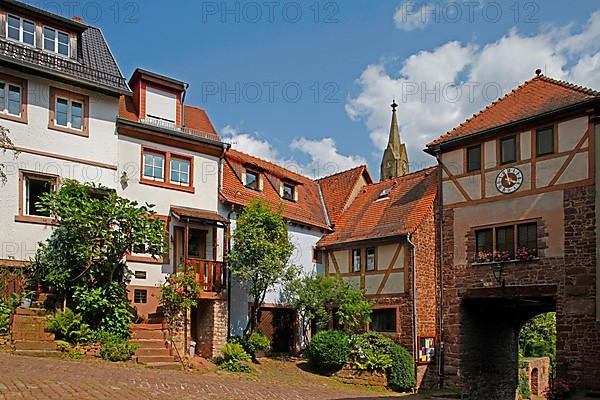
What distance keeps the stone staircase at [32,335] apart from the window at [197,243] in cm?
624

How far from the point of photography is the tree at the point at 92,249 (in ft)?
55.8

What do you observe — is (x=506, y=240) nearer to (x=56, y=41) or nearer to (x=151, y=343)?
(x=151, y=343)

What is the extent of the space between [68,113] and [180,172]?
426cm

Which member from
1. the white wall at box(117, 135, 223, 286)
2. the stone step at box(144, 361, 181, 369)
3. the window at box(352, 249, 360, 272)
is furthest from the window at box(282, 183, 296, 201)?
the stone step at box(144, 361, 181, 369)

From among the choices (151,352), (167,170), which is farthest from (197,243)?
(151,352)

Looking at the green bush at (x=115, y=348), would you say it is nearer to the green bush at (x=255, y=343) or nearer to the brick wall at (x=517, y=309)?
the green bush at (x=255, y=343)

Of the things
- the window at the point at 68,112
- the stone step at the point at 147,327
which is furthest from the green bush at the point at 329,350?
the window at the point at 68,112

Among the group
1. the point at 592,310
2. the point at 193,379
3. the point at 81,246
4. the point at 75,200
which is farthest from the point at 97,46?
the point at 592,310

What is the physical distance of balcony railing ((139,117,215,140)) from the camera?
2138 centimetres

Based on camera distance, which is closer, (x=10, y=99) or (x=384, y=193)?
(x=10, y=99)

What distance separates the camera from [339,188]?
94.5 ft

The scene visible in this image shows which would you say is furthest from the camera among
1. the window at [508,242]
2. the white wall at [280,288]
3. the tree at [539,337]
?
the tree at [539,337]

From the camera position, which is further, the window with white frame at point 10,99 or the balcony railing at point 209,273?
the balcony railing at point 209,273

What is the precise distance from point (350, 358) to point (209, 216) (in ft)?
22.7
